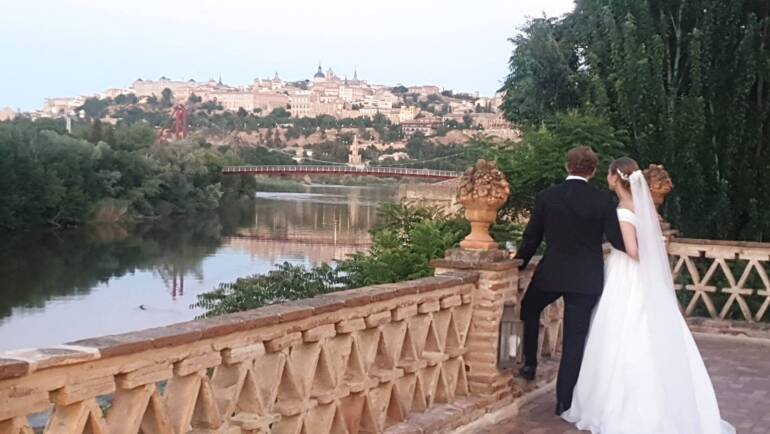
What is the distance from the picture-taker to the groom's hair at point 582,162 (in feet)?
16.8

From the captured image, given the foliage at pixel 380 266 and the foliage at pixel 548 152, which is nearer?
the foliage at pixel 548 152

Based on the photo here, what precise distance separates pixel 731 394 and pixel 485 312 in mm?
2234

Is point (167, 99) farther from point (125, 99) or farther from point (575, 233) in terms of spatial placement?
point (575, 233)

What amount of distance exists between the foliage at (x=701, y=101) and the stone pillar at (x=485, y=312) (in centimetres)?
654

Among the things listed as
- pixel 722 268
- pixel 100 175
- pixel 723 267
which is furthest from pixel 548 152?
pixel 100 175

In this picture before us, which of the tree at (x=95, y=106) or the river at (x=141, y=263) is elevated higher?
the tree at (x=95, y=106)

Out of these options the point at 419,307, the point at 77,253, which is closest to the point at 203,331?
the point at 419,307

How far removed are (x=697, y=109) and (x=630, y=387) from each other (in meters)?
6.87

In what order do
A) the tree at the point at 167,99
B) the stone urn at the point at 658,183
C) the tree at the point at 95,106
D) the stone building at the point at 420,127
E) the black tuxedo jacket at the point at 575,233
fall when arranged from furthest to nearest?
the tree at the point at 167,99 → the tree at the point at 95,106 → the stone building at the point at 420,127 → the stone urn at the point at 658,183 → the black tuxedo jacket at the point at 575,233

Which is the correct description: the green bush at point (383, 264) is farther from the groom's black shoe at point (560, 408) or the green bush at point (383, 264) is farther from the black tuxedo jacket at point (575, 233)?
the black tuxedo jacket at point (575, 233)

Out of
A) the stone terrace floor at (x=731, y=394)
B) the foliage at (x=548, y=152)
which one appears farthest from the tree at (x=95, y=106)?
the stone terrace floor at (x=731, y=394)

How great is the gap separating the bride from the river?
17.1 meters

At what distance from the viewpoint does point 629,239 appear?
5059mm

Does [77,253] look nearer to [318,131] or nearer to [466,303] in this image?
[466,303]
